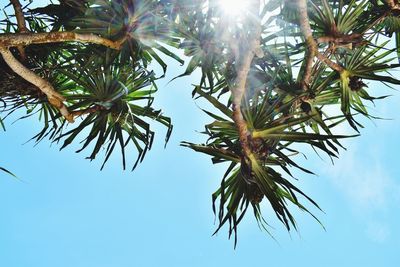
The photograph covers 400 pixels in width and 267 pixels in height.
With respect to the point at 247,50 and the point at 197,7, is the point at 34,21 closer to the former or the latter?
the point at 197,7

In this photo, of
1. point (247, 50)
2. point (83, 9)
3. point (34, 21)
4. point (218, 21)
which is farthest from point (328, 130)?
point (34, 21)

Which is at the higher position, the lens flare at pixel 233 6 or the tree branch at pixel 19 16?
the lens flare at pixel 233 6

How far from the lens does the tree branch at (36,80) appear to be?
3263 millimetres

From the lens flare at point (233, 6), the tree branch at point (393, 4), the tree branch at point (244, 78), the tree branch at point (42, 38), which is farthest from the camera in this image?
the tree branch at point (393, 4)

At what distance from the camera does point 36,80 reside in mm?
3582

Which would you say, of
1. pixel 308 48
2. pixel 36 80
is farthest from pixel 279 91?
pixel 36 80

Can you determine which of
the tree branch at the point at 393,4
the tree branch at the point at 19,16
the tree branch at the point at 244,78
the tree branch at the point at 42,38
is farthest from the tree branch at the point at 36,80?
the tree branch at the point at 393,4

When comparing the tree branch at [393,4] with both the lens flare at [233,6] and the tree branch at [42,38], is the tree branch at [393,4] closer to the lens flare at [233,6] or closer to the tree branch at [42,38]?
the lens flare at [233,6]

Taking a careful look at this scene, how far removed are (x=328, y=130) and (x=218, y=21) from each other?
4.03 ft

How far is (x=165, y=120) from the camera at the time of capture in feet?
14.2

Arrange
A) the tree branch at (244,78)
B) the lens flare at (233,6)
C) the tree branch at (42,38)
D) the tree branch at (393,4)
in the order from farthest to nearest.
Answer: the tree branch at (393,4) < the lens flare at (233,6) < the tree branch at (244,78) < the tree branch at (42,38)

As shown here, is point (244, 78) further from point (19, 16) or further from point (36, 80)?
point (19, 16)

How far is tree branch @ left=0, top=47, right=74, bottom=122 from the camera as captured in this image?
10.7 ft

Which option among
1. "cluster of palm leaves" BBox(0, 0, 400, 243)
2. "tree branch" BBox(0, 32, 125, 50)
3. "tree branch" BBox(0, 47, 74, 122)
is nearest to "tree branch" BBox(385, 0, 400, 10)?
"cluster of palm leaves" BBox(0, 0, 400, 243)
